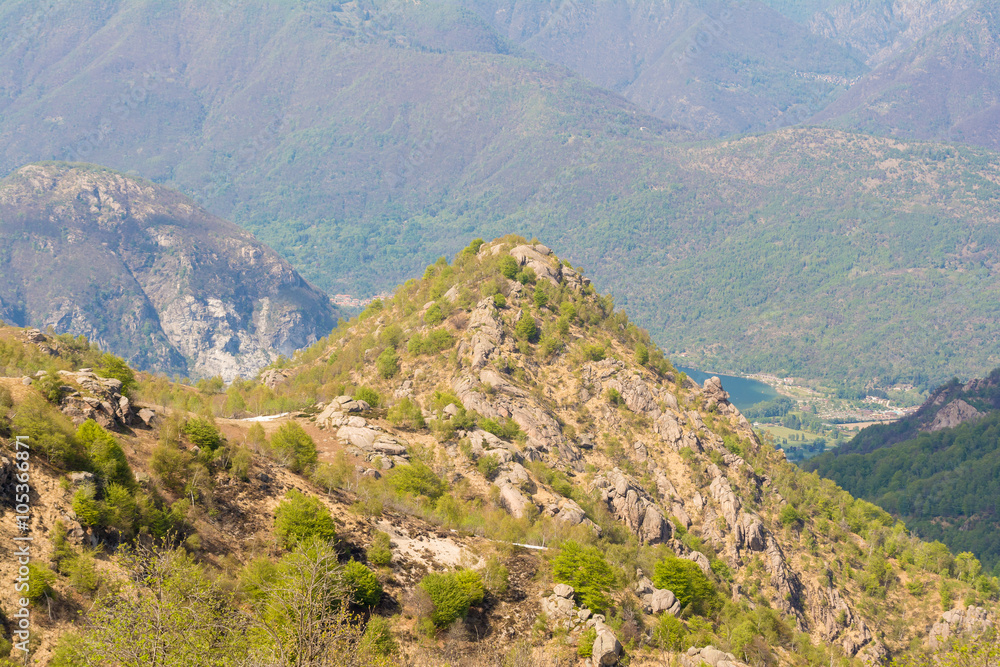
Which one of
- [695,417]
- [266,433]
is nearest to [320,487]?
[266,433]

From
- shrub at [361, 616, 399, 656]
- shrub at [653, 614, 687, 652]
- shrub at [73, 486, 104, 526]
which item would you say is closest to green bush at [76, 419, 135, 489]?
shrub at [73, 486, 104, 526]

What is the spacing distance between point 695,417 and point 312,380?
190 ft

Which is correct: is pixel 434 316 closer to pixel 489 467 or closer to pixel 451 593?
pixel 489 467

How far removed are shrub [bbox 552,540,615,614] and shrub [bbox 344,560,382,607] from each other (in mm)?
16661

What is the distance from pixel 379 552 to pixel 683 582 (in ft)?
99.2

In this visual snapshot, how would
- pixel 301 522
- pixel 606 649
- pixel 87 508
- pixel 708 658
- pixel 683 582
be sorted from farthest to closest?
1. pixel 683 582
2. pixel 708 658
3. pixel 301 522
4. pixel 606 649
5. pixel 87 508

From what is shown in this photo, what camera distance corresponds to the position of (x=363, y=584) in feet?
191

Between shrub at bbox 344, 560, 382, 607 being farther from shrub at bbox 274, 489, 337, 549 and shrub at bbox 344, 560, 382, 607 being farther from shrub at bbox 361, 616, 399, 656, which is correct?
shrub at bbox 274, 489, 337, 549

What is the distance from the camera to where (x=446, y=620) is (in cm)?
6059

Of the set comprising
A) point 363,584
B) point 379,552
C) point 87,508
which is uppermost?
point 379,552

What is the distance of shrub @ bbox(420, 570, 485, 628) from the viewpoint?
2383 inches

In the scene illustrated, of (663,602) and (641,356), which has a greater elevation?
(641,356)

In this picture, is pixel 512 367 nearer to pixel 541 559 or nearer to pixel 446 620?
pixel 541 559

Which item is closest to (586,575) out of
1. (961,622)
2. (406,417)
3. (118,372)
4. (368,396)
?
(406,417)
